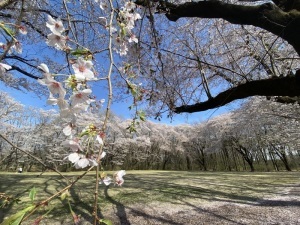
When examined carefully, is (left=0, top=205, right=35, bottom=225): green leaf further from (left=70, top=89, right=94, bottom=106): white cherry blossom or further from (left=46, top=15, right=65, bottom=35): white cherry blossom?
(left=46, top=15, right=65, bottom=35): white cherry blossom

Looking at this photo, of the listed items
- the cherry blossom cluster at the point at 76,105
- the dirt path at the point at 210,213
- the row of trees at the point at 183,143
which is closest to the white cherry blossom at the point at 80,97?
the cherry blossom cluster at the point at 76,105

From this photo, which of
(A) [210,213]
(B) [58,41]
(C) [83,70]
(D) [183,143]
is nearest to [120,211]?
(A) [210,213]

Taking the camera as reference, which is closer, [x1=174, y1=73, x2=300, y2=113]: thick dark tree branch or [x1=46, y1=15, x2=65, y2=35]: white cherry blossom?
[x1=46, y1=15, x2=65, y2=35]: white cherry blossom

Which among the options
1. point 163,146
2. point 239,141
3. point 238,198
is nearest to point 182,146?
point 163,146

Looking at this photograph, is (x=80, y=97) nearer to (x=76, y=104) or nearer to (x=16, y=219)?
(x=76, y=104)

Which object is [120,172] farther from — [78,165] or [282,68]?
[282,68]

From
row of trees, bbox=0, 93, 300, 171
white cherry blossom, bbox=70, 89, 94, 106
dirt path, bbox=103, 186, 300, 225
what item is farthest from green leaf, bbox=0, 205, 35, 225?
row of trees, bbox=0, 93, 300, 171

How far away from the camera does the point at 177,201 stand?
19.0ft

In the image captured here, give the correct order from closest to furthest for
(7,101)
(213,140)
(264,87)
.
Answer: (264,87) < (7,101) < (213,140)

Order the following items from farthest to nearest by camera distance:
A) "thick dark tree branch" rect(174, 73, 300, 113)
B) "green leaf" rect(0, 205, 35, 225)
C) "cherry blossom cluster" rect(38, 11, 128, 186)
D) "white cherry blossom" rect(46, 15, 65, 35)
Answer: "thick dark tree branch" rect(174, 73, 300, 113) < "white cherry blossom" rect(46, 15, 65, 35) < "cherry blossom cluster" rect(38, 11, 128, 186) < "green leaf" rect(0, 205, 35, 225)

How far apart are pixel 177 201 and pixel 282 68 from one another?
4317 millimetres

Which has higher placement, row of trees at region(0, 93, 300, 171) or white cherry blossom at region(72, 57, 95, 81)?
row of trees at region(0, 93, 300, 171)

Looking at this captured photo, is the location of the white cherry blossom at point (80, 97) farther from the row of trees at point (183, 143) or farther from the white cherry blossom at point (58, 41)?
the row of trees at point (183, 143)

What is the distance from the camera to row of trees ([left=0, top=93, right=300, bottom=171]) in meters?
22.3
